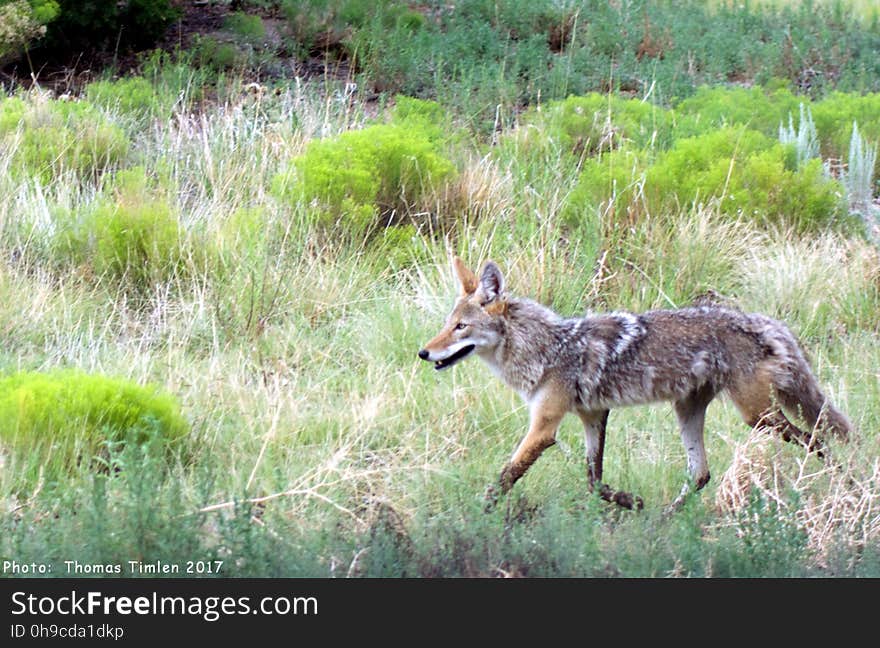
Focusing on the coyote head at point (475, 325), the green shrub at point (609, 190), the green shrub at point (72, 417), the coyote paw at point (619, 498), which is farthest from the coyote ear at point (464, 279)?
the green shrub at point (609, 190)

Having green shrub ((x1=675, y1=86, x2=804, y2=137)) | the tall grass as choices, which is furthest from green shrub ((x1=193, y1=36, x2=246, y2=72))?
green shrub ((x1=675, y1=86, x2=804, y2=137))

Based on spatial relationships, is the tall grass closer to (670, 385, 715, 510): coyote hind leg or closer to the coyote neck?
(670, 385, 715, 510): coyote hind leg

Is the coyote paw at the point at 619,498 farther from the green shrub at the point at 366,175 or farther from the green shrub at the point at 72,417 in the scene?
the green shrub at the point at 366,175

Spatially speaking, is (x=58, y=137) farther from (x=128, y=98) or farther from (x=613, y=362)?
(x=613, y=362)

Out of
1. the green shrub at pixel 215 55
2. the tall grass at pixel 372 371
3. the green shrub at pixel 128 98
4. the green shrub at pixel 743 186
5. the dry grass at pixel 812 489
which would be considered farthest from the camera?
the green shrub at pixel 215 55

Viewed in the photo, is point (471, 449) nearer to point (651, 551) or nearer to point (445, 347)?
point (445, 347)

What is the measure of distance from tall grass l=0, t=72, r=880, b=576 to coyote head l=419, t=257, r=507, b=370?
24.2 inches

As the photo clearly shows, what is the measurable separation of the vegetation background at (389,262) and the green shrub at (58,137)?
1.4 inches

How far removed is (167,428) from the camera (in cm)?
666

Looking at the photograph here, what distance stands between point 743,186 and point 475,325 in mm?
4793

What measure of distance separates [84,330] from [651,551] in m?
4.52

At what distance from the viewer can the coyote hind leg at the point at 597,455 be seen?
6109mm

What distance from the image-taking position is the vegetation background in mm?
5625

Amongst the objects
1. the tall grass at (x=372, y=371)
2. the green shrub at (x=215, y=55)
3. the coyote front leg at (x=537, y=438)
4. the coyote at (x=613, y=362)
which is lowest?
the green shrub at (x=215, y=55)
